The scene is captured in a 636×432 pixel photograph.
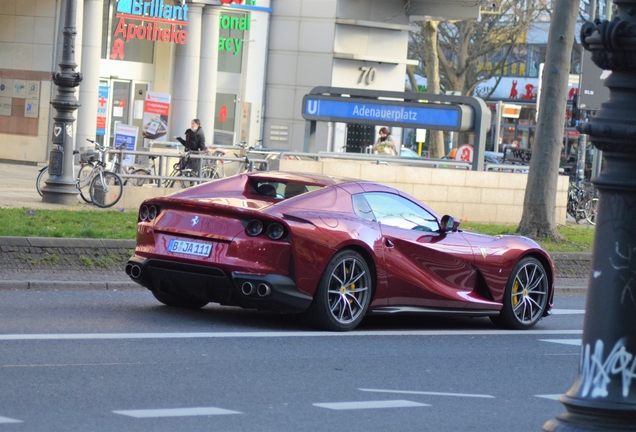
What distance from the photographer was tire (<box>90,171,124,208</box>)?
19844mm

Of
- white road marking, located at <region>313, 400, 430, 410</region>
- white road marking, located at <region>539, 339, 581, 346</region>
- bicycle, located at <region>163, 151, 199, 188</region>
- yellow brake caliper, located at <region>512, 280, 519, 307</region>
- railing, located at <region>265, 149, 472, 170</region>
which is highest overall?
railing, located at <region>265, 149, 472, 170</region>

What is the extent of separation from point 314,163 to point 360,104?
1.58 m

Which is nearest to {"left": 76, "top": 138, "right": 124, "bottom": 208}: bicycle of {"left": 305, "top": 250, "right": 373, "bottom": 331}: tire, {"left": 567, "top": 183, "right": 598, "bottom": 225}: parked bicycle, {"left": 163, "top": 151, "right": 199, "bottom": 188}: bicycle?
{"left": 163, "top": 151, "right": 199, "bottom": 188}: bicycle

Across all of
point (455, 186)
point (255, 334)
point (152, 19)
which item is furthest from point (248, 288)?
point (152, 19)

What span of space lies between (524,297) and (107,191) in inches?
395

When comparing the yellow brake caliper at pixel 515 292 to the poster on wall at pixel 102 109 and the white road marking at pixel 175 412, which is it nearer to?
the white road marking at pixel 175 412

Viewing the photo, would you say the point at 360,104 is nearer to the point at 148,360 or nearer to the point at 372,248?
the point at 372,248

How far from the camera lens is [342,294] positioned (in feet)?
32.9

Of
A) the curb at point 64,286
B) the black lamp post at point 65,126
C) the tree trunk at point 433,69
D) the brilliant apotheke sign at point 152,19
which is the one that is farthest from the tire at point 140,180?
the tree trunk at point 433,69

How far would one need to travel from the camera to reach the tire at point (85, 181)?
20.2 meters

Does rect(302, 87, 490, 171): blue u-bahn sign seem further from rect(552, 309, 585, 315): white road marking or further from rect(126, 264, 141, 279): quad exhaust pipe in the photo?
rect(126, 264, 141, 279): quad exhaust pipe

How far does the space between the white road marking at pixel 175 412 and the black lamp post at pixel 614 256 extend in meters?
2.64

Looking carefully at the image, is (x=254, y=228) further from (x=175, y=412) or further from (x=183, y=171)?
(x=183, y=171)

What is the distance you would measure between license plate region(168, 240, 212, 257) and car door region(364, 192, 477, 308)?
1.61 m
